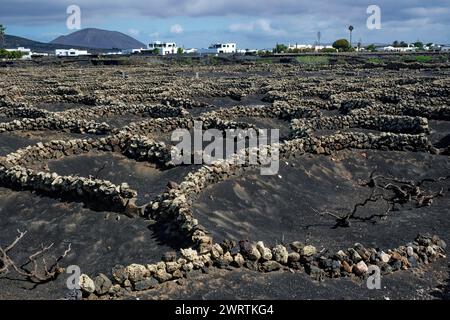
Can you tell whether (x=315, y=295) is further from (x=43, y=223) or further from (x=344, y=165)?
(x=344, y=165)

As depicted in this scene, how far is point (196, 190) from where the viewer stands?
1631 centimetres

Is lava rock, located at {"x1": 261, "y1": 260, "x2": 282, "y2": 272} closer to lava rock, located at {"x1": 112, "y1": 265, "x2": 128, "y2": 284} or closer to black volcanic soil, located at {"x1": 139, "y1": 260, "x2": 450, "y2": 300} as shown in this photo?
black volcanic soil, located at {"x1": 139, "y1": 260, "x2": 450, "y2": 300}

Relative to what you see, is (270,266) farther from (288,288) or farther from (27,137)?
(27,137)

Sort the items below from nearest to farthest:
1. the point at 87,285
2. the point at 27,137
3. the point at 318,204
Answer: the point at 87,285 < the point at 318,204 < the point at 27,137

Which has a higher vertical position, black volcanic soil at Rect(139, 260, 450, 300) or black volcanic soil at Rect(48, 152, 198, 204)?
black volcanic soil at Rect(48, 152, 198, 204)

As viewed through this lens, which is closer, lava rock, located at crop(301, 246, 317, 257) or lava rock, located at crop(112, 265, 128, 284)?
lava rock, located at crop(112, 265, 128, 284)

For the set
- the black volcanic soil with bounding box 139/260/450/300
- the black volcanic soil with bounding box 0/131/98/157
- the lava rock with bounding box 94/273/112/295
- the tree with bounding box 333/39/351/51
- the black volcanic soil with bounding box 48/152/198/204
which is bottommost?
the black volcanic soil with bounding box 139/260/450/300

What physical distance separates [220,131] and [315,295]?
1666 cm

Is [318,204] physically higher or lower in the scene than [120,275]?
lower

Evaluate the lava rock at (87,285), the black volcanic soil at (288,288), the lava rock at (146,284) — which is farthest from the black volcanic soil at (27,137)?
the black volcanic soil at (288,288)

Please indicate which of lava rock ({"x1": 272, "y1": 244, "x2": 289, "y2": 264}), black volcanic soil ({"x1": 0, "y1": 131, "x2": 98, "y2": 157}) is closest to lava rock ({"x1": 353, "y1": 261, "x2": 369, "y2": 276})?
lava rock ({"x1": 272, "y1": 244, "x2": 289, "y2": 264})

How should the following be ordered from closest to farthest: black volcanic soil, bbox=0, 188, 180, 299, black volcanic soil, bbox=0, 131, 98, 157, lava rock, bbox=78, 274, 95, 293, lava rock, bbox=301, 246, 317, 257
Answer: lava rock, bbox=78, 274, 95, 293 → lava rock, bbox=301, 246, 317, 257 → black volcanic soil, bbox=0, 188, 180, 299 → black volcanic soil, bbox=0, 131, 98, 157

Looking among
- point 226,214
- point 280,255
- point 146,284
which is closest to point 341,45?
point 226,214

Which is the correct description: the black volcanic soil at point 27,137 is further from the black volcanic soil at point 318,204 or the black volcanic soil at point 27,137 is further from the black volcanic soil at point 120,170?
the black volcanic soil at point 318,204
